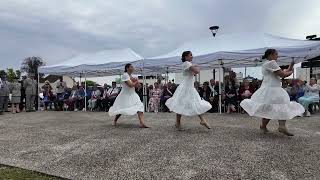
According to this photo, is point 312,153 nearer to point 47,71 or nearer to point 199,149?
point 199,149

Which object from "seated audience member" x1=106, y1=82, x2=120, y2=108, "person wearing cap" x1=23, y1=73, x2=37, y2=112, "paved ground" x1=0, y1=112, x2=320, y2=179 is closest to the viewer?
"paved ground" x1=0, y1=112, x2=320, y2=179

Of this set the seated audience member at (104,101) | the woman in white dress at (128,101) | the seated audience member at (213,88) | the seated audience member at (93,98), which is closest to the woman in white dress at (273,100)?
the woman in white dress at (128,101)

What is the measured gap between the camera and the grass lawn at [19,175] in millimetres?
5266

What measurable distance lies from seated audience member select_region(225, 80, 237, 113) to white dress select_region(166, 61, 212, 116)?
6122 mm

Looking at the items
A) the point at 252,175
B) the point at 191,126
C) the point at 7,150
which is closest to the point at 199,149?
the point at 252,175

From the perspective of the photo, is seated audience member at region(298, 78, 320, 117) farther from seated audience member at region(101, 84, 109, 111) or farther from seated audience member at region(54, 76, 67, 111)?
seated audience member at region(54, 76, 67, 111)

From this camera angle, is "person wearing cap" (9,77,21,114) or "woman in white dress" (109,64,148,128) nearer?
"woman in white dress" (109,64,148,128)

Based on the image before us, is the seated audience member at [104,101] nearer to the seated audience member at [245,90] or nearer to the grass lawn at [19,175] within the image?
the seated audience member at [245,90]

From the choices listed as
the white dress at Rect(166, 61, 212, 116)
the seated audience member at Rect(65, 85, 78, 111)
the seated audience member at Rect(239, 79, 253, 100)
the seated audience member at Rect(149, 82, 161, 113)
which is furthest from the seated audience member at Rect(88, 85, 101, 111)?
the white dress at Rect(166, 61, 212, 116)

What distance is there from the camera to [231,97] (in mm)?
14086

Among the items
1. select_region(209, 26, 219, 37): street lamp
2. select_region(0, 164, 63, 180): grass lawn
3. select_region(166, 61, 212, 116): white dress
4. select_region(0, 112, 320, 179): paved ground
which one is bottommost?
select_region(0, 164, 63, 180): grass lawn

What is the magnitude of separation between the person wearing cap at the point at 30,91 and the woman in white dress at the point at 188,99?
450 inches

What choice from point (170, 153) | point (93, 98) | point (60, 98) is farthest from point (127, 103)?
point (60, 98)

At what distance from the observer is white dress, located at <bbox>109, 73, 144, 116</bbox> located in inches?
358
